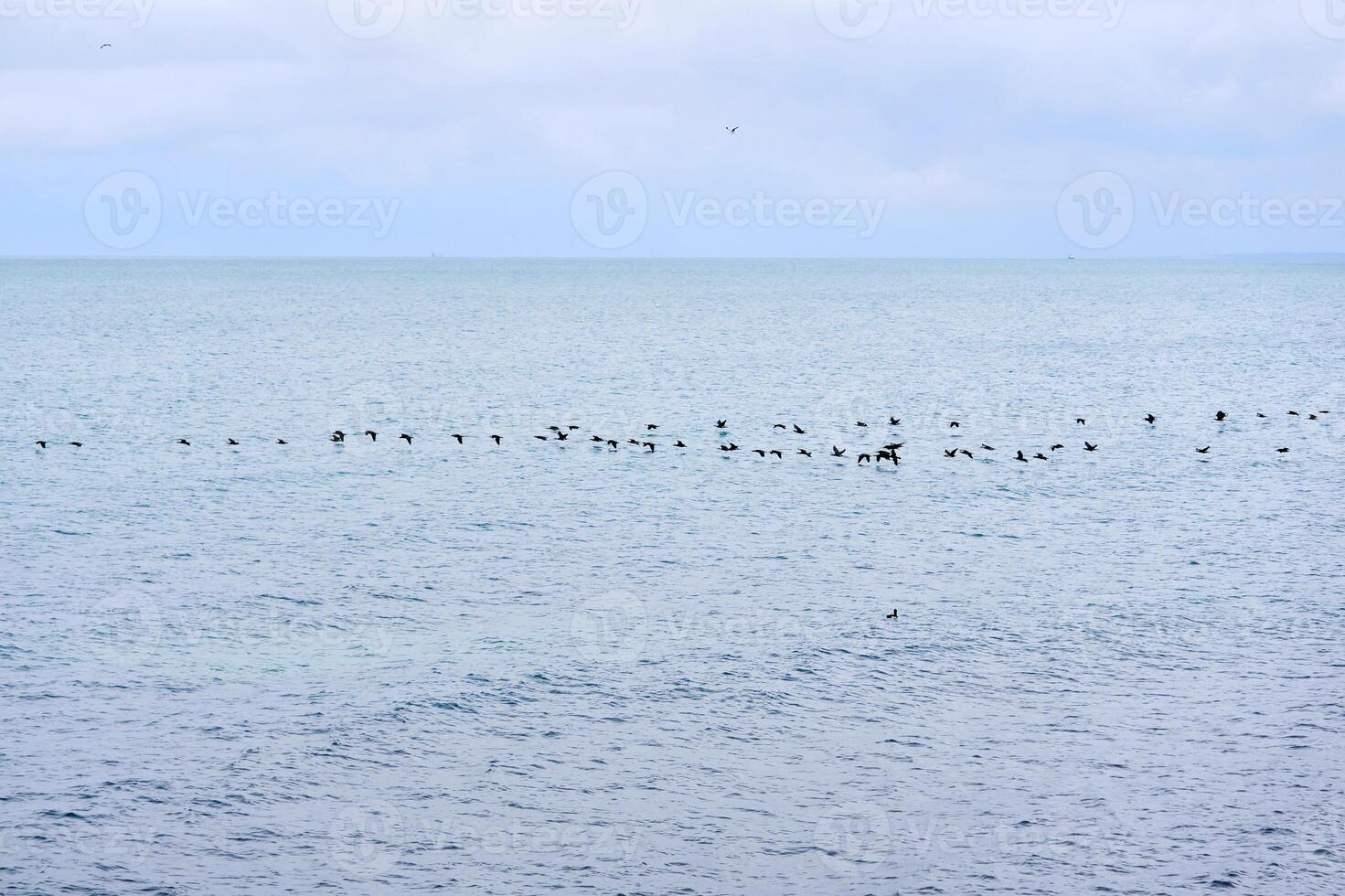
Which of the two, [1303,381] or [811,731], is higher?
[1303,381]

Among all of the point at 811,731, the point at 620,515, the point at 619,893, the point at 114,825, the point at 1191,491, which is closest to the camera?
the point at 619,893

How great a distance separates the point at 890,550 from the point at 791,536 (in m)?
4.39

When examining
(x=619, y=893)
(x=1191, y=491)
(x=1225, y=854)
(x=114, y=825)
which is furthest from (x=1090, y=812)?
(x=1191, y=491)

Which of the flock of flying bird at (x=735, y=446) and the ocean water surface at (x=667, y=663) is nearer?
the ocean water surface at (x=667, y=663)

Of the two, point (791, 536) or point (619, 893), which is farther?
point (791, 536)

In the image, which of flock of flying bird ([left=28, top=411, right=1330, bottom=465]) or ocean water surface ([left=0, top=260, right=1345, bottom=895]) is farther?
flock of flying bird ([left=28, top=411, right=1330, bottom=465])

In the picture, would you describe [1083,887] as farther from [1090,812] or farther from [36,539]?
[36,539]

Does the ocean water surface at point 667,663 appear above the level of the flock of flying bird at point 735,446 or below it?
below

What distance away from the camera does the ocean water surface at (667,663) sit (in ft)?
89.4

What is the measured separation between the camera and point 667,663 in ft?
124

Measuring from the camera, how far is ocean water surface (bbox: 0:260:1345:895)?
27250mm

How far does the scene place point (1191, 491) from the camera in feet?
205

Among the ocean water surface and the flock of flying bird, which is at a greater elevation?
the flock of flying bird

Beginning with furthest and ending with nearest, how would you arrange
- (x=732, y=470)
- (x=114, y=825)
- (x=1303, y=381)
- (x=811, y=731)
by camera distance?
(x=1303, y=381) < (x=732, y=470) < (x=811, y=731) < (x=114, y=825)
